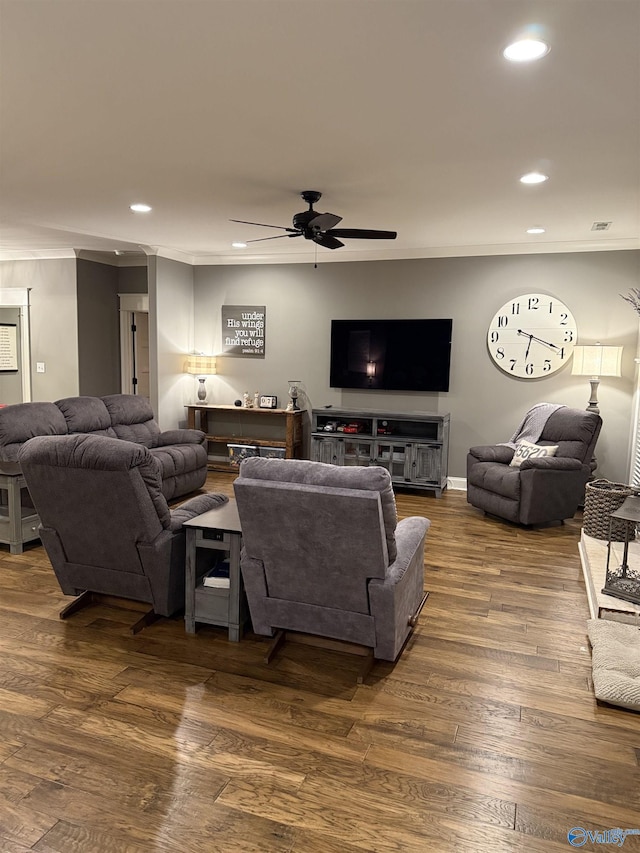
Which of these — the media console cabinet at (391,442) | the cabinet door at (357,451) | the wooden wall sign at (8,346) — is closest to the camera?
the media console cabinet at (391,442)

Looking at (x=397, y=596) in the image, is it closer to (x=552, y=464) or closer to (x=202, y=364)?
(x=552, y=464)

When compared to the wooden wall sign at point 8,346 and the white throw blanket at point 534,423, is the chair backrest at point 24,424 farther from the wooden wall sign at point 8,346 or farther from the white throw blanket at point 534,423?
the white throw blanket at point 534,423

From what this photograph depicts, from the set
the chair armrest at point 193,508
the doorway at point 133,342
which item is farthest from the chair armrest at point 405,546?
the doorway at point 133,342

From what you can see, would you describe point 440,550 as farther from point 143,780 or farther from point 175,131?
point 175,131

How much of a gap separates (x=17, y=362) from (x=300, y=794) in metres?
7.54

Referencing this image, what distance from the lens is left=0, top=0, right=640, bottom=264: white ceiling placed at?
6.95 feet

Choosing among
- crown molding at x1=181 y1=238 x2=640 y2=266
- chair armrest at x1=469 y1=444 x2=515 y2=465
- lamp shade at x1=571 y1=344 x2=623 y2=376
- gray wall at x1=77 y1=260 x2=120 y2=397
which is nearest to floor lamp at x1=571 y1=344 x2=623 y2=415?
lamp shade at x1=571 y1=344 x2=623 y2=376

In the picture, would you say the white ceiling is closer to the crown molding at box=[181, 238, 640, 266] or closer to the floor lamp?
the crown molding at box=[181, 238, 640, 266]

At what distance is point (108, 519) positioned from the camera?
2.95 metres

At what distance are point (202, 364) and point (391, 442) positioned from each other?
272cm

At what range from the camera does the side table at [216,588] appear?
2.98 metres

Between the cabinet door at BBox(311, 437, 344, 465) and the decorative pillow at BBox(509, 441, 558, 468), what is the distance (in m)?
1.92

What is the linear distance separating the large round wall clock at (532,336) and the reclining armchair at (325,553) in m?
4.05

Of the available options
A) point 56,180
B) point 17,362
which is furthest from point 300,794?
point 17,362
